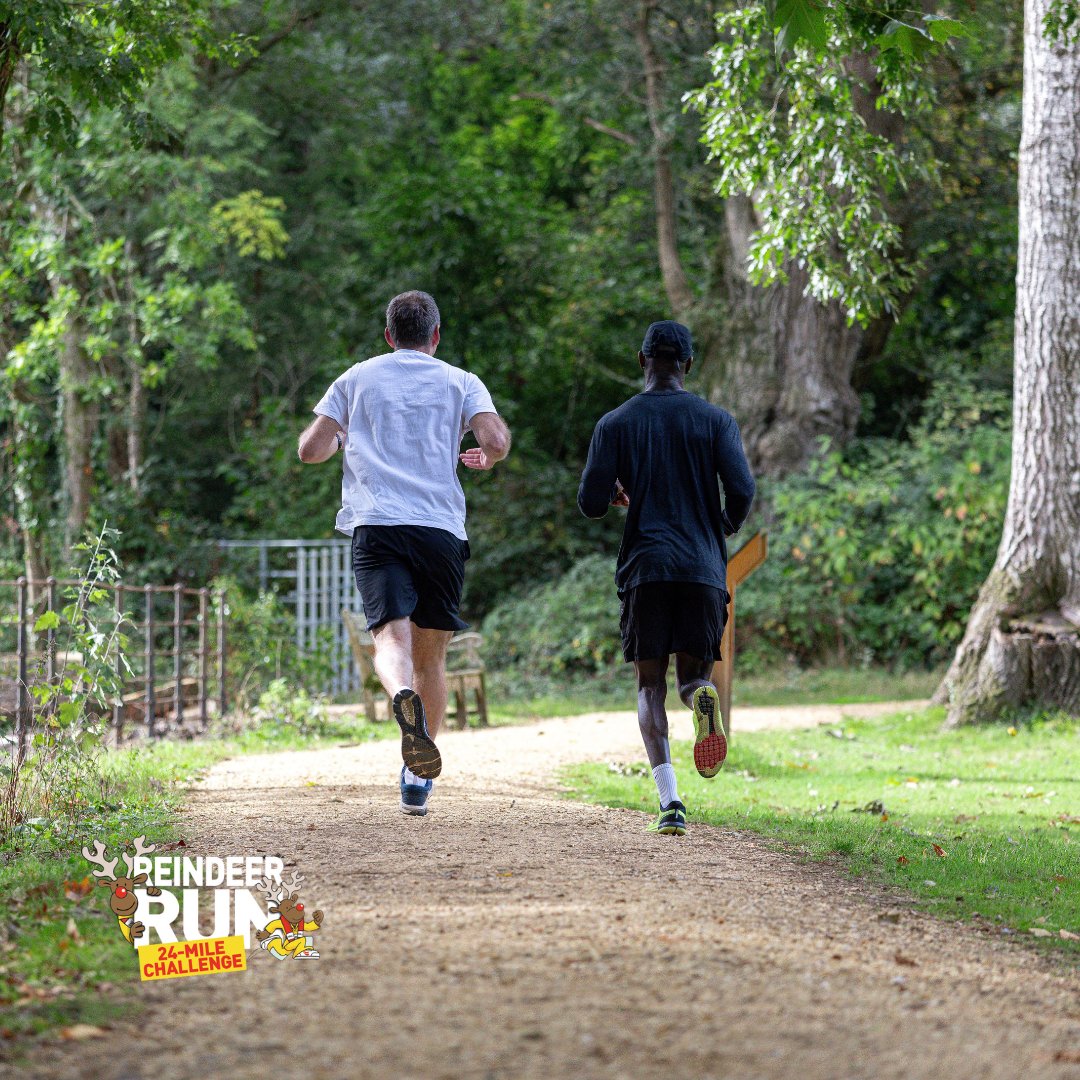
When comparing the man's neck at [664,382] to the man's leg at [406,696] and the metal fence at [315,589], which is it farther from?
the metal fence at [315,589]

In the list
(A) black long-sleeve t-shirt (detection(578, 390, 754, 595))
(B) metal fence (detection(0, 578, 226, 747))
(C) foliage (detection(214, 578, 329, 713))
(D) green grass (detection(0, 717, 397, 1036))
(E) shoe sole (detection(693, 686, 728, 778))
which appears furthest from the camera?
(C) foliage (detection(214, 578, 329, 713))

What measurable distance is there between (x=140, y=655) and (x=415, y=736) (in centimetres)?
818

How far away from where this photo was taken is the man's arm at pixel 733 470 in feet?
17.6

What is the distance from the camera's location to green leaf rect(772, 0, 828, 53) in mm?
5160

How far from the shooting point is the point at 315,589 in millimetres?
16297

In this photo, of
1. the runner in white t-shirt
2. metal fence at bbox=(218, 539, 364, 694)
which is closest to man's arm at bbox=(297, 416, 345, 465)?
the runner in white t-shirt

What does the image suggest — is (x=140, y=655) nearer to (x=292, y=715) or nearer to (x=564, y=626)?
(x=292, y=715)

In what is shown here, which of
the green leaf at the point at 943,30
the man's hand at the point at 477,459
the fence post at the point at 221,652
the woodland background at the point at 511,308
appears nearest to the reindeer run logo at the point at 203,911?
the man's hand at the point at 477,459

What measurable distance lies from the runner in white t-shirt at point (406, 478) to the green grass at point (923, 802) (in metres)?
1.78

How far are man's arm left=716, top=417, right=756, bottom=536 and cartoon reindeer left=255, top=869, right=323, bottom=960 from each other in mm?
2305

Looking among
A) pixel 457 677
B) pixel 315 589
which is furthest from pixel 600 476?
pixel 315 589

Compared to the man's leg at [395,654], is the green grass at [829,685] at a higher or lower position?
lower

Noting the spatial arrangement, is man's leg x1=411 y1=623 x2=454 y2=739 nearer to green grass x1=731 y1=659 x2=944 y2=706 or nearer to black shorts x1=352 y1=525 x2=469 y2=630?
black shorts x1=352 y1=525 x2=469 y2=630

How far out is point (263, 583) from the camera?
1669 cm
